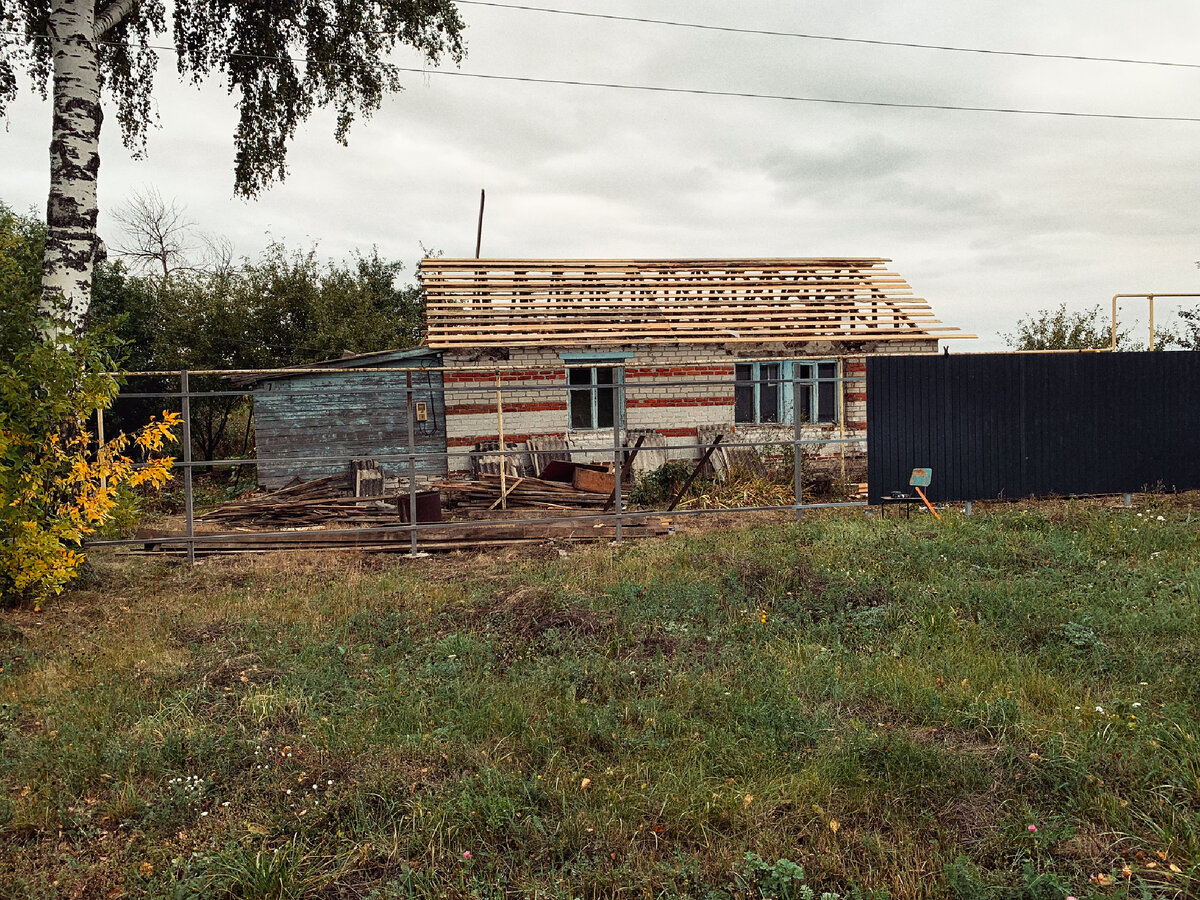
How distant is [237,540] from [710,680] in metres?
8.26

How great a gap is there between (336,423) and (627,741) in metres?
15.1

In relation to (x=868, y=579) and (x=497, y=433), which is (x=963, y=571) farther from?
(x=497, y=433)

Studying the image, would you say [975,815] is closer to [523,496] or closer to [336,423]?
[523,496]

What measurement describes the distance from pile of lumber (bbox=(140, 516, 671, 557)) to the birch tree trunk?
3.51m

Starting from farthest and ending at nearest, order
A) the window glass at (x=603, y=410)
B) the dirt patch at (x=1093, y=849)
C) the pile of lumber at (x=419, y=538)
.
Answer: the window glass at (x=603, y=410)
the pile of lumber at (x=419, y=538)
the dirt patch at (x=1093, y=849)

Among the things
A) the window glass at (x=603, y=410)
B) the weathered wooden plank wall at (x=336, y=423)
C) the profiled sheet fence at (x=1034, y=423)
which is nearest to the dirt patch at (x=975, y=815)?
the profiled sheet fence at (x=1034, y=423)

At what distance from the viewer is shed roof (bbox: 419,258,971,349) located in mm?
18062

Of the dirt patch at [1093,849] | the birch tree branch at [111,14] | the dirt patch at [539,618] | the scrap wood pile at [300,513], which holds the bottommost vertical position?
the dirt patch at [1093,849]

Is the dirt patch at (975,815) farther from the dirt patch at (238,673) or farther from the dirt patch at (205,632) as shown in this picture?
the dirt patch at (205,632)

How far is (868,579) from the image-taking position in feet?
25.0

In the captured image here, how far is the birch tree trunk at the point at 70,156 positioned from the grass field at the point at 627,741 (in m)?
3.87

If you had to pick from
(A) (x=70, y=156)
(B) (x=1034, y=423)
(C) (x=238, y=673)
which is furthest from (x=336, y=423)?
(B) (x=1034, y=423)

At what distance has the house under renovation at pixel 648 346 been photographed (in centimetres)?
1766

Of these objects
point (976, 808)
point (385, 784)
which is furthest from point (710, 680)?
point (385, 784)
